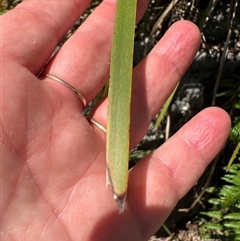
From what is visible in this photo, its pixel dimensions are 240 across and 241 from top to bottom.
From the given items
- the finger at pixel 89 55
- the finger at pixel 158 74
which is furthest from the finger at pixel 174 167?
the finger at pixel 89 55

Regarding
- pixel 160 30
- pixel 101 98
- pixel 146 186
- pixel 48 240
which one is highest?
pixel 160 30

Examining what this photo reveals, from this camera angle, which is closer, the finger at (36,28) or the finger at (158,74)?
the finger at (36,28)

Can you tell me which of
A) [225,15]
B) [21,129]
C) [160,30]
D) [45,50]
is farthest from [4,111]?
[225,15]

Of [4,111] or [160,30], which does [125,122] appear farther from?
[160,30]

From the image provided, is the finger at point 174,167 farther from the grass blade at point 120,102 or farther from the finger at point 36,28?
the finger at point 36,28

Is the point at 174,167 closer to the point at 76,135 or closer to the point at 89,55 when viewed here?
the point at 76,135

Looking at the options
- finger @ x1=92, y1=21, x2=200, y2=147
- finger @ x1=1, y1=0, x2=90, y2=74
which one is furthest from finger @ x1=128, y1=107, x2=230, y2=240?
finger @ x1=1, y1=0, x2=90, y2=74
